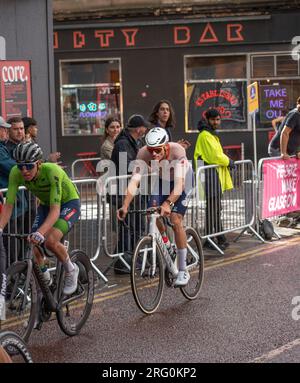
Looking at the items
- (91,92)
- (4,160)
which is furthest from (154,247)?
(91,92)

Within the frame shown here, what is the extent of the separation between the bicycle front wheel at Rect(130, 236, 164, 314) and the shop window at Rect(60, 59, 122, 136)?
46.1ft

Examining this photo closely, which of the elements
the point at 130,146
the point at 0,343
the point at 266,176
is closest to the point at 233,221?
the point at 266,176

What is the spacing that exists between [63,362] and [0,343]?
167 cm

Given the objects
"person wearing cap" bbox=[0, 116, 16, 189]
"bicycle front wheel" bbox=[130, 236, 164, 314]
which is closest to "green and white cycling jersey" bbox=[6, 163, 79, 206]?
"bicycle front wheel" bbox=[130, 236, 164, 314]

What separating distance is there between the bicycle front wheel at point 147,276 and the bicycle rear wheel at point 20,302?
1208 mm

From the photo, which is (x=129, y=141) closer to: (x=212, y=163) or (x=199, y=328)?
(x=212, y=163)

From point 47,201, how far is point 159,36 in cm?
1501

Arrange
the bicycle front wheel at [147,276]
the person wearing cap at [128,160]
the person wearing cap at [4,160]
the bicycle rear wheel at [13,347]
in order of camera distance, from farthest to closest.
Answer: the person wearing cap at [128,160]
the person wearing cap at [4,160]
the bicycle front wheel at [147,276]
the bicycle rear wheel at [13,347]

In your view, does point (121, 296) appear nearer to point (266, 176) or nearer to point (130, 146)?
point (130, 146)

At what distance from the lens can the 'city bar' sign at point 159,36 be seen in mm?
21734

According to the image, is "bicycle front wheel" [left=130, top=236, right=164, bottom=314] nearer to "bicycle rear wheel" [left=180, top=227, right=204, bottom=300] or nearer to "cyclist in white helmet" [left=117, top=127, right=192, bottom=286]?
"cyclist in white helmet" [left=117, top=127, right=192, bottom=286]

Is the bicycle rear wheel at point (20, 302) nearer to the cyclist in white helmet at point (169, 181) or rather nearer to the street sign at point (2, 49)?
the cyclist in white helmet at point (169, 181)

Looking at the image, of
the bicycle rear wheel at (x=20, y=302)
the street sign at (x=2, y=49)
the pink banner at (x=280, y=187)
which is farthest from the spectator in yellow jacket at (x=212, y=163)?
the bicycle rear wheel at (x=20, y=302)

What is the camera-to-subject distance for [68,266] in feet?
24.1
